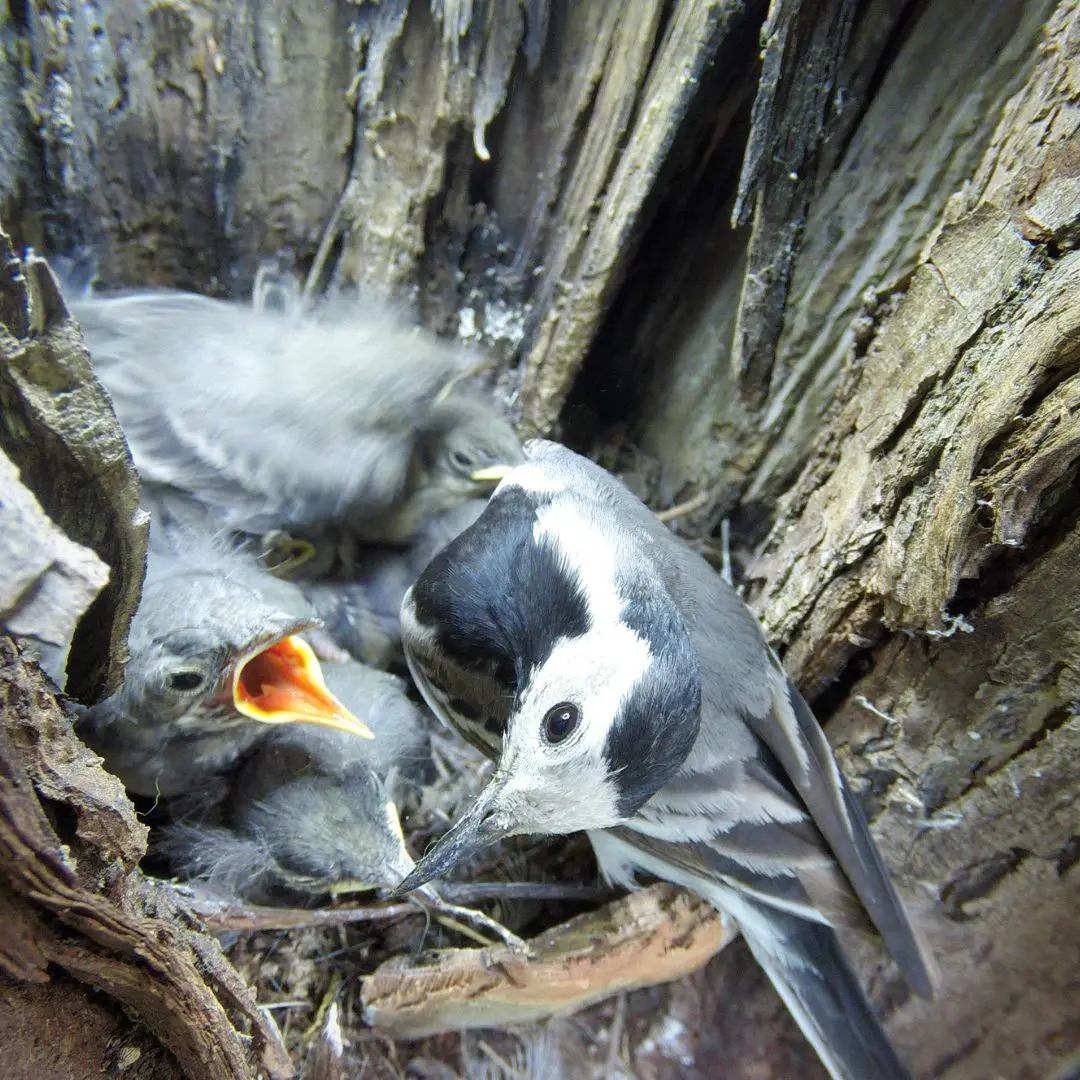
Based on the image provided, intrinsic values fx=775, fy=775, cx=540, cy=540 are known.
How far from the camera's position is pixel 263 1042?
0.91 meters

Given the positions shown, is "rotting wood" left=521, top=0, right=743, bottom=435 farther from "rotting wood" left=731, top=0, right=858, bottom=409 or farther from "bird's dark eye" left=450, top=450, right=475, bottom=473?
"bird's dark eye" left=450, top=450, right=475, bottom=473

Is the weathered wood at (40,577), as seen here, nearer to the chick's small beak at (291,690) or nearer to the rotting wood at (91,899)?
the rotting wood at (91,899)

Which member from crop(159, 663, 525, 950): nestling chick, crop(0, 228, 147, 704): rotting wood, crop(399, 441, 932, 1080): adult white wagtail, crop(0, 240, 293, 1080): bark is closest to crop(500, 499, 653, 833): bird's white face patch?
crop(399, 441, 932, 1080): adult white wagtail

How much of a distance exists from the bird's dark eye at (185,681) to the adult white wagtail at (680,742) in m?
0.38

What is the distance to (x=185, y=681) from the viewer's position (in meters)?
1.13

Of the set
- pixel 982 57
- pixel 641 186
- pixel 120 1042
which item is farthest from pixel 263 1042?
pixel 982 57

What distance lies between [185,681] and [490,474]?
2.23ft

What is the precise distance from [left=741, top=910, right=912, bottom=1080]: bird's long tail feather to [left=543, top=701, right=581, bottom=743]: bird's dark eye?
0.58 metres

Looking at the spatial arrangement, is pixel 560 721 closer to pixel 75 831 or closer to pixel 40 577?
pixel 75 831

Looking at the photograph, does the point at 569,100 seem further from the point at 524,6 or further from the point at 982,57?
the point at 982,57

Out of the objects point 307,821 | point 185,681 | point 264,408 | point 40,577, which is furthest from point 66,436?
point 307,821

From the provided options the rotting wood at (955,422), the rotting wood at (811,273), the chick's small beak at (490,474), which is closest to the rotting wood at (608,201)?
the rotting wood at (811,273)

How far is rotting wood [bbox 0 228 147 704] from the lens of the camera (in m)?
0.70

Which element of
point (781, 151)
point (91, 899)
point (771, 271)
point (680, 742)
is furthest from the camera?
point (771, 271)
